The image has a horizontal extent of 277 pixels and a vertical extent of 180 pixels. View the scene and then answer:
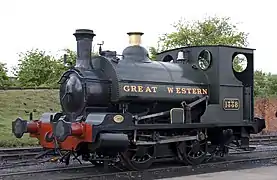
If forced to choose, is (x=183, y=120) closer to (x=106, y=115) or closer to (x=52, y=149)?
(x=106, y=115)

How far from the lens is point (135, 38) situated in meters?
10.7

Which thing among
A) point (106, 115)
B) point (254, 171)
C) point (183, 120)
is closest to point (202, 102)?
point (183, 120)

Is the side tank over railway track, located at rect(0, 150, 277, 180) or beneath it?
over

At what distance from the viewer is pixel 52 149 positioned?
392 inches

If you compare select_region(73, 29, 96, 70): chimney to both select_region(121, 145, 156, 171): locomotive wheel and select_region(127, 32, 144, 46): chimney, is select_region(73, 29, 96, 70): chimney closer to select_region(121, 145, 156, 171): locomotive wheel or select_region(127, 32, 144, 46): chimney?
select_region(127, 32, 144, 46): chimney

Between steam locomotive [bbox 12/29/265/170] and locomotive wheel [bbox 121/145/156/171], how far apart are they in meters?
0.02

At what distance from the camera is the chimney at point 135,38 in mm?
10641

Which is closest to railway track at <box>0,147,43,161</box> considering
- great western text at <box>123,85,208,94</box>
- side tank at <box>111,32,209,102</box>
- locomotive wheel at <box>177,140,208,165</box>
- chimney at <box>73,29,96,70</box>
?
chimney at <box>73,29,96,70</box>

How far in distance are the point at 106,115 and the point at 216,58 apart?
12.1ft

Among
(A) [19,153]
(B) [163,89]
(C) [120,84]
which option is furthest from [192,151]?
(A) [19,153]

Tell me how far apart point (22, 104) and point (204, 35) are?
18354mm

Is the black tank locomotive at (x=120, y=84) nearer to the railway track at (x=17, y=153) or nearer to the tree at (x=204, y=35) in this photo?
the railway track at (x=17, y=153)

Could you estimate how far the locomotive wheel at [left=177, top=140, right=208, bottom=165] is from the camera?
10.9 m

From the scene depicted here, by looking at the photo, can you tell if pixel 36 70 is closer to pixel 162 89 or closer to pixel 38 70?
pixel 38 70
